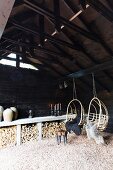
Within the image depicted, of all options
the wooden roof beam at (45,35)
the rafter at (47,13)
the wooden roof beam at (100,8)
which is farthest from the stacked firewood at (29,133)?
the wooden roof beam at (100,8)

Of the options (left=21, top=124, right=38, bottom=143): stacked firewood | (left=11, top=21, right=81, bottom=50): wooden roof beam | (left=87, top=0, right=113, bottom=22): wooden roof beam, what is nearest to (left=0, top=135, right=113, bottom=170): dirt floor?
(left=21, top=124, right=38, bottom=143): stacked firewood

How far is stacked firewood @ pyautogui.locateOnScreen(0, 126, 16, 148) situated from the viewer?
4.64 metres

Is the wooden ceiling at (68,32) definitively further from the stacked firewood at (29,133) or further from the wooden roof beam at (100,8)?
the stacked firewood at (29,133)

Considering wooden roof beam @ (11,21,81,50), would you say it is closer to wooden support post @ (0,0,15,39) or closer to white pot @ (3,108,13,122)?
wooden support post @ (0,0,15,39)

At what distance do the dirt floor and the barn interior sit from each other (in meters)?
1.49

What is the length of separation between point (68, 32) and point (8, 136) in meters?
3.08

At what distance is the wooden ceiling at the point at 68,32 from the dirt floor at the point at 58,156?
189 centimetres

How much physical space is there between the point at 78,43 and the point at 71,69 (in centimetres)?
151

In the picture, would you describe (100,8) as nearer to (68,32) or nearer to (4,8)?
(68,32)

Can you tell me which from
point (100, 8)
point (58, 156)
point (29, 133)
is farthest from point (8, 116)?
point (100, 8)

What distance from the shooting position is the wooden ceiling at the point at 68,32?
3.11 meters

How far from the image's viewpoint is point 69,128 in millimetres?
4766

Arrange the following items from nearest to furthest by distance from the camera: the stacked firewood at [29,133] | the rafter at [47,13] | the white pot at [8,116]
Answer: the rafter at [47,13] < the white pot at [8,116] < the stacked firewood at [29,133]

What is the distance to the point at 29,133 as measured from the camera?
5066 mm
